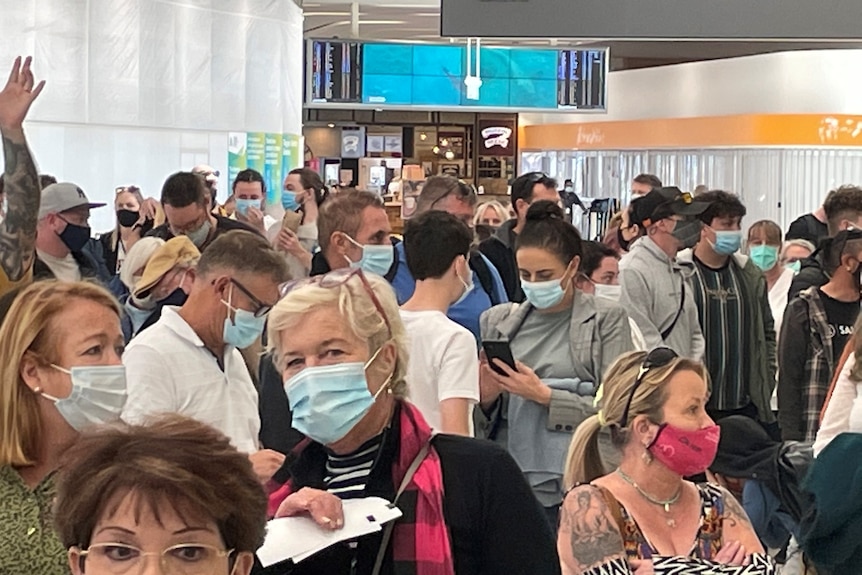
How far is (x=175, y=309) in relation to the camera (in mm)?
3883

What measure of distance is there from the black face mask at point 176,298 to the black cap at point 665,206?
2.35m

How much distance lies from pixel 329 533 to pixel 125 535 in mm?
610

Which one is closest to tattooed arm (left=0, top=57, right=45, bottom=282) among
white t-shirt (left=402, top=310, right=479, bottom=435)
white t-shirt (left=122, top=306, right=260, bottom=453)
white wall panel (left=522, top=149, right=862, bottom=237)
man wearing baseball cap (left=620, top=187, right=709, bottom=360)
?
white t-shirt (left=122, top=306, right=260, bottom=453)

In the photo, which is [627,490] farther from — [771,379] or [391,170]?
[391,170]

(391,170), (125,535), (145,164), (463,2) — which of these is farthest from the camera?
(391,170)

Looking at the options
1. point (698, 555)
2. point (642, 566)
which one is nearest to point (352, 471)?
point (642, 566)

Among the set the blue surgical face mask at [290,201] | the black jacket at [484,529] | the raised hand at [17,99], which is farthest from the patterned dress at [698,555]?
the blue surgical face mask at [290,201]

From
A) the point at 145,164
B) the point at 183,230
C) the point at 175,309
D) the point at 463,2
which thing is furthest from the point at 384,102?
the point at 175,309

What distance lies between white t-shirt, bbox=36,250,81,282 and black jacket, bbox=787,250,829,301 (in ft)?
10.2

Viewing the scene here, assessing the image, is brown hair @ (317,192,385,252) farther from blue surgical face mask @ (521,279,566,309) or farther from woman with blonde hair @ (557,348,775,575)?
woman with blonde hair @ (557,348,775,575)

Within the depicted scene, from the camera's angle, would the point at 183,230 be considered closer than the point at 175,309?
No

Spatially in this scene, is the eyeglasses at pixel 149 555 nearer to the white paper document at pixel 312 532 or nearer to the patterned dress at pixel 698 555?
the white paper document at pixel 312 532

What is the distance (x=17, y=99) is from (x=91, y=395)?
1799 millimetres

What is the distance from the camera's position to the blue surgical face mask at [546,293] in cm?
454
